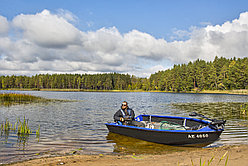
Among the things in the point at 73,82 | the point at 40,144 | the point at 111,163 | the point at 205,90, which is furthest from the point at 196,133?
the point at 73,82

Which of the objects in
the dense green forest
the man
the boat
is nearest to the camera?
the boat

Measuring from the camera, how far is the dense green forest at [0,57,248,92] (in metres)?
90.9

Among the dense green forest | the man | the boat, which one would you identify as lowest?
the boat

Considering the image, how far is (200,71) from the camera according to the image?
10869 cm

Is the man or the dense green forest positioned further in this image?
the dense green forest

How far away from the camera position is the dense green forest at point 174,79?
9088cm

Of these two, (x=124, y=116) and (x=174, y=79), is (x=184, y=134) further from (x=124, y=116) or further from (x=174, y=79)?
(x=174, y=79)

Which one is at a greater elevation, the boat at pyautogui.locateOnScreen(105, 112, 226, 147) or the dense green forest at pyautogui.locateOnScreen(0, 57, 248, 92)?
the dense green forest at pyautogui.locateOnScreen(0, 57, 248, 92)

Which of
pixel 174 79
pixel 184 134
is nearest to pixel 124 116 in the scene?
pixel 184 134

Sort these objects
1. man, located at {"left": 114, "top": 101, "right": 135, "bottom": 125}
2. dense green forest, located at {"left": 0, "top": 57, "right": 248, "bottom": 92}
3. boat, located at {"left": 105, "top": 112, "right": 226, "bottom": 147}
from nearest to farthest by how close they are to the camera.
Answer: boat, located at {"left": 105, "top": 112, "right": 226, "bottom": 147} < man, located at {"left": 114, "top": 101, "right": 135, "bottom": 125} < dense green forest, located at {"left": 0, "top": 57, "right": 248, "bottom": 92}

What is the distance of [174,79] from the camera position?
121812mm

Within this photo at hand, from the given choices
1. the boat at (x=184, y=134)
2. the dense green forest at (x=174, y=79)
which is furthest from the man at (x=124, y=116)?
the dense green forest at (x=174, y=79)

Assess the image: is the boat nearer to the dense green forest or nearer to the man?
the man

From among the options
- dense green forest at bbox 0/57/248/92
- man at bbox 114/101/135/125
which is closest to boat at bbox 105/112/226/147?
man at bbox 114/101/135/125
